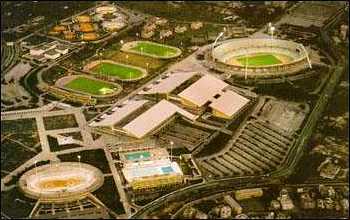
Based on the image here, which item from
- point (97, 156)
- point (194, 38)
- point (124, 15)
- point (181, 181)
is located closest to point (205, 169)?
point (181, 181)

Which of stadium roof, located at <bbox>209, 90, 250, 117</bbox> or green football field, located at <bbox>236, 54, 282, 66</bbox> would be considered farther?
green football field, located at <bbox>236, 54, 282, 66</bbox>

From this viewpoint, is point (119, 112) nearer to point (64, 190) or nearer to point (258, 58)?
point (64, 190)

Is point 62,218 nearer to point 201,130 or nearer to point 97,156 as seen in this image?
point 97,156

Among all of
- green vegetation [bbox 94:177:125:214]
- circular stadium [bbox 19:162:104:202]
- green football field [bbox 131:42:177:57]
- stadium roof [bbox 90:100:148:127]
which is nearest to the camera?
green vegetation [bbox 94:177:125:214]

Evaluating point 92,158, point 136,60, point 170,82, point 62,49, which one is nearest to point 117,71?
point 136,60

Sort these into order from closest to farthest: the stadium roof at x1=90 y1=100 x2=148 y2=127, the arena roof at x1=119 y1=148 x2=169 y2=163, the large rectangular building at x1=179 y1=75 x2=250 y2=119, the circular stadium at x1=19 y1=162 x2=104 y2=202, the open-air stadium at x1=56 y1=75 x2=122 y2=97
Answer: the circular stadium at x1=19 y1=162 x2=104 y2=202 → the arena roof at x1=119 y1=148 x2=169 y2=163 → the stadium roof at x1=90 y1=100 x2=148 y2=127 → the large rectangular building at x1=179 y1=75 x2=250 y2=119 → the open-air stadium at x1=56 y1=75 x2=122 y2=97

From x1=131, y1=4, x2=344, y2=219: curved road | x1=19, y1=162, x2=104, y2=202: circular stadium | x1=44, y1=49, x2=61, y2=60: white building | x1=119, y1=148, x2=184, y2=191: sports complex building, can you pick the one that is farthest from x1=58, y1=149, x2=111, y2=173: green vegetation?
x1=44, y1=49, x2=61, y2=60: white building

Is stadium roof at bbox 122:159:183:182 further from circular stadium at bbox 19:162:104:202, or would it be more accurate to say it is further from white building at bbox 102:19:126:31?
white building at bbox 102:19:126:31
